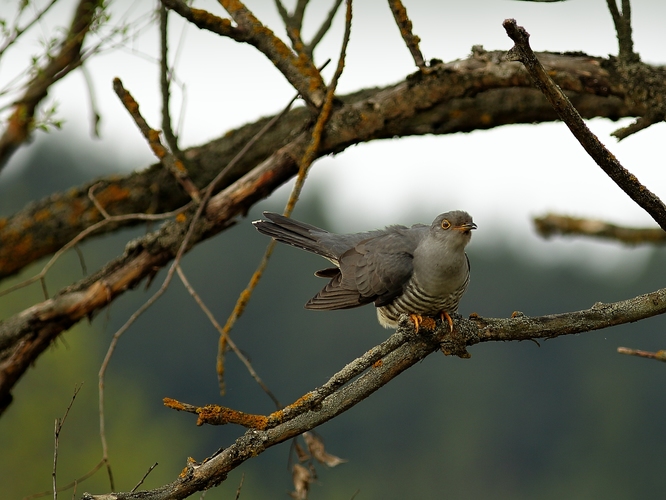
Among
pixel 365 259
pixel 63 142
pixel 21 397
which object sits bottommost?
pixel 21 397

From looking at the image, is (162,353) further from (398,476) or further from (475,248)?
(475,248)

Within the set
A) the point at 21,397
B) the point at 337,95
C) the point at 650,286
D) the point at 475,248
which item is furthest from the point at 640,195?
the point at 475,248

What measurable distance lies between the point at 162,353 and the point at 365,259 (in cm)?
3284

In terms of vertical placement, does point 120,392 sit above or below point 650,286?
below

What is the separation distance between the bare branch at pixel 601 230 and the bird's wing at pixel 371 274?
1.46 m

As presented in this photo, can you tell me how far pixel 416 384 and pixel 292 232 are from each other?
36303mm

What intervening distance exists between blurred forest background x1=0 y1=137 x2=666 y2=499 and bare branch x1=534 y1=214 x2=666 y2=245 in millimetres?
24211

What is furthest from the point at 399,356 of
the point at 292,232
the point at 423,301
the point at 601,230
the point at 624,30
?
the point at 601,230

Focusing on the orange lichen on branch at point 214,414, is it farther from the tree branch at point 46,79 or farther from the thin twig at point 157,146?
the tree branch at point 46,79

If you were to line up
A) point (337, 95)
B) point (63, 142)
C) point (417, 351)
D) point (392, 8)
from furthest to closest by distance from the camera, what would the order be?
1. point (63, 142)
2. point (337, 95)
3. point (392, 8)
4. point (417, 351)

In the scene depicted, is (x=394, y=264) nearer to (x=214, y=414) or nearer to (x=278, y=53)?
(x=278, y=53)

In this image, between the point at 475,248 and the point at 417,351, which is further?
the point at 475,248

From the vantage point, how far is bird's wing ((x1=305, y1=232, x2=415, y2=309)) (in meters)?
3.96

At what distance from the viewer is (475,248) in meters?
51.0
